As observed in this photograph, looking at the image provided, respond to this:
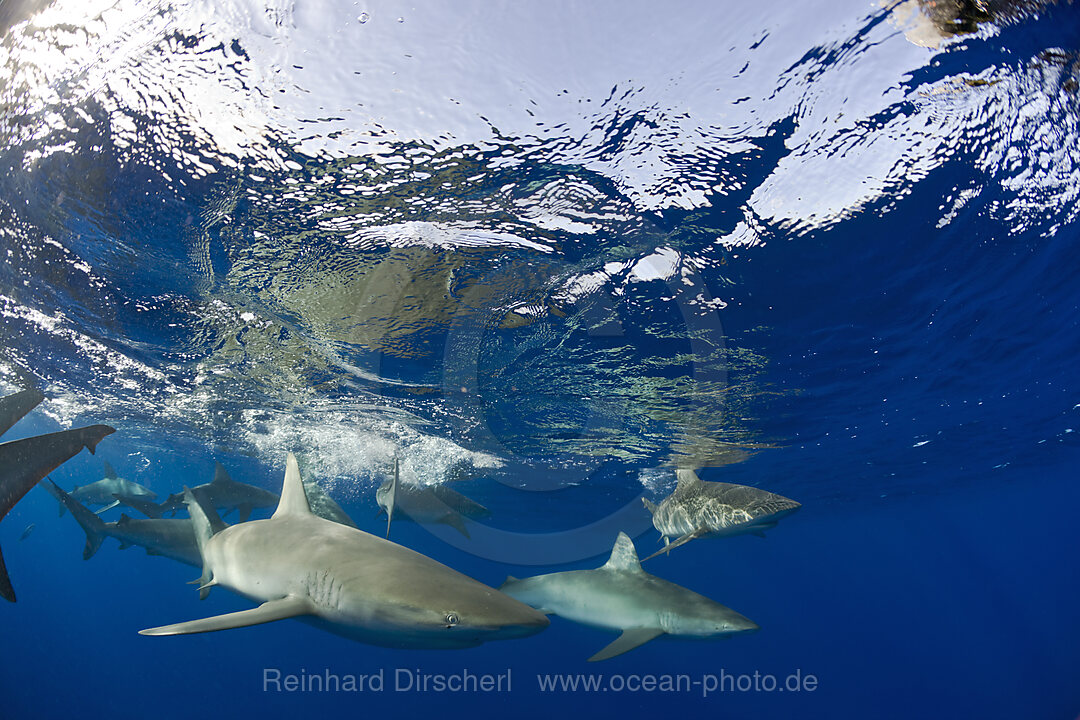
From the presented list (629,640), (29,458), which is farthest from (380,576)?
(629,640)

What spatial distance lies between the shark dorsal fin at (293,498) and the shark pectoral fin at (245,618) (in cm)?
153

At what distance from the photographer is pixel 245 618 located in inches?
141

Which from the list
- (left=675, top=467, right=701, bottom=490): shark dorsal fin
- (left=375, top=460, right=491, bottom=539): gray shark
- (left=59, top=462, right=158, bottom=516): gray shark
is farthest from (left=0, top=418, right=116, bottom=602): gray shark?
(left=59, top=462, right=158, bottom=516): gray shark

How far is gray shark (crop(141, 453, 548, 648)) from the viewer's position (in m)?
3.61

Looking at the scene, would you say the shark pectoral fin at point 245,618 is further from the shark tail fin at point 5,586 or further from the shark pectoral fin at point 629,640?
the shark pectoral fin at point 629,640

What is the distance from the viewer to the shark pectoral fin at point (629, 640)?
6.60 metres

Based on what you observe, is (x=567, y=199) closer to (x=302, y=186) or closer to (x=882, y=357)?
(x=302, y=186)

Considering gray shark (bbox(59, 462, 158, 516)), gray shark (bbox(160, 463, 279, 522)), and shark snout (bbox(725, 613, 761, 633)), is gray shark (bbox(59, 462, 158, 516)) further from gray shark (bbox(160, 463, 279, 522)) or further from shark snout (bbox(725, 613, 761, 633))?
shark snout (bbox(725, 613, 761, 633))

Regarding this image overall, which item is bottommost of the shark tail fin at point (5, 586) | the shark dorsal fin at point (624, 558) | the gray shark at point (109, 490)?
the gray shark at point (109, 490)

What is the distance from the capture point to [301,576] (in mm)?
4266

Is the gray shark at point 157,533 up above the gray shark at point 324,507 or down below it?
below

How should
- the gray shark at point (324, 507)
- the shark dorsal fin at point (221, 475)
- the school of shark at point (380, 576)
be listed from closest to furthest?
the school of shark at point (380, 576)
the gray shark at point (324, 507)
the shark dorsal fin at point (221, 475)

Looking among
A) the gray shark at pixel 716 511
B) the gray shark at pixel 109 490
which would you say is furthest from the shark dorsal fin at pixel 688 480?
the gray shark at pixel 109 490

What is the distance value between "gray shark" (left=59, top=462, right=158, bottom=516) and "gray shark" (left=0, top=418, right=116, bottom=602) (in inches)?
473
